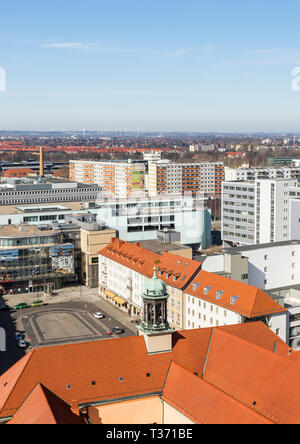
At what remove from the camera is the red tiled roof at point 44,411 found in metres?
28.6

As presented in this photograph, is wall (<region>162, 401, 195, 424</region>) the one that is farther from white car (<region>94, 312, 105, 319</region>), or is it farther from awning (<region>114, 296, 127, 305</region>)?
awning (<region>114, 296, 127, 305</region>)

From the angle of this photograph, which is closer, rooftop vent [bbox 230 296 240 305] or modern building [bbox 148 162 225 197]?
rooftop vent [bbox 230 296 240 305]

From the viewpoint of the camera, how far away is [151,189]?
16362cm

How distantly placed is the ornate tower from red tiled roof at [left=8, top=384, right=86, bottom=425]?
6371 mm

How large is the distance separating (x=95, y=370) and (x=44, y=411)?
5.94 metres

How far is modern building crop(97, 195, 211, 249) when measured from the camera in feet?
326

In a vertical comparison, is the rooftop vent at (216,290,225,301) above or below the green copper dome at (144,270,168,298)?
below

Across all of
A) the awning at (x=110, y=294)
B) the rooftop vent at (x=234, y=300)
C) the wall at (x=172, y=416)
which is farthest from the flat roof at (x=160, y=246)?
the wall at (x=172, y=416)

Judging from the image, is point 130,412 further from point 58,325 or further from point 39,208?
point 39,208

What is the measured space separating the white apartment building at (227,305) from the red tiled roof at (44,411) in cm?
2250

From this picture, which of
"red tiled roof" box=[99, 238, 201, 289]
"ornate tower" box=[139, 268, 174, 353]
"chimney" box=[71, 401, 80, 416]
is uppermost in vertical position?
"ornate tower" box=[139, 268, 174, 353]

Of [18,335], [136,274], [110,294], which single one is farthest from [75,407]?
[110,294]

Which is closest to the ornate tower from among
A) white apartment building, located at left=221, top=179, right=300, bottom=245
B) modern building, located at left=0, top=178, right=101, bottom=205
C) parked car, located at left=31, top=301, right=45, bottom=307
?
parked car, located at left=31, top=301, right=45, bottom=307

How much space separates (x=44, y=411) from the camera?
95.3ft
